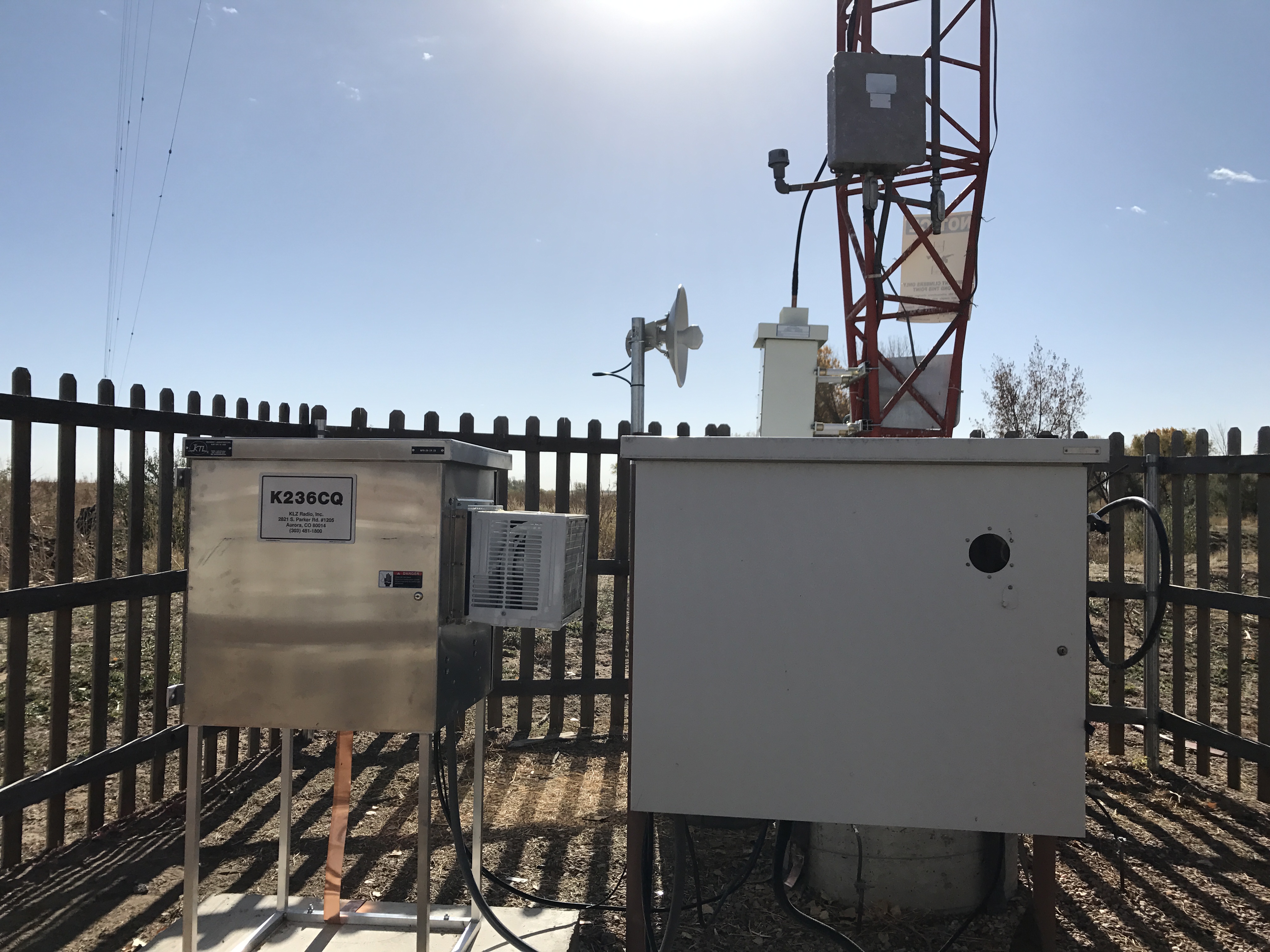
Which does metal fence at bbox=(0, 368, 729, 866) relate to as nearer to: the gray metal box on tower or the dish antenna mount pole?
the dish antenna mount pole

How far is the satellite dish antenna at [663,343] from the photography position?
3.29 meters

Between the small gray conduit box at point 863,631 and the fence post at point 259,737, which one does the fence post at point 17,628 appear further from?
the small gray conduit box at point 863,631

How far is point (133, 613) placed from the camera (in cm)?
377

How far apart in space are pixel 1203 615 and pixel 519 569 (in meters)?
3.84

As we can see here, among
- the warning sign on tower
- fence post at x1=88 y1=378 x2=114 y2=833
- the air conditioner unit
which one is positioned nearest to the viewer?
the air conditioner unit

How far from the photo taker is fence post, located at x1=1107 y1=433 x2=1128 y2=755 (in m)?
4.72

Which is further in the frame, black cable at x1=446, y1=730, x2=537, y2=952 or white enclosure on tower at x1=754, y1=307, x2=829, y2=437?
white enclosure on tower at x1=754, y1=307, x2=829, y2=437

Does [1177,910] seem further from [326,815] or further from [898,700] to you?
[326,815]

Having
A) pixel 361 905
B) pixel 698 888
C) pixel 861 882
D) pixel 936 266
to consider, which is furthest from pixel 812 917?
pixel 936 266

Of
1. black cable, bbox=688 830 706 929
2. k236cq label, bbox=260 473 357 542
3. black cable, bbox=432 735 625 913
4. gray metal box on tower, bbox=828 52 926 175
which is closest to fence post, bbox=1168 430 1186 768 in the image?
gray metal box on tower, bbox=828 52 926 175

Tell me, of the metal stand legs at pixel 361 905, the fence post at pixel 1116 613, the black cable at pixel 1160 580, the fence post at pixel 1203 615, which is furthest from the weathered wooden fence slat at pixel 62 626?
the fence post at pixel 1203 615

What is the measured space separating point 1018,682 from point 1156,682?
300 centimetres

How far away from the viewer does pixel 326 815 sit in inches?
158

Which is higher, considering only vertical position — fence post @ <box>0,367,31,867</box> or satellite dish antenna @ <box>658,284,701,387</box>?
satellite dish antenna @ <box>658,284,701,387</box>
